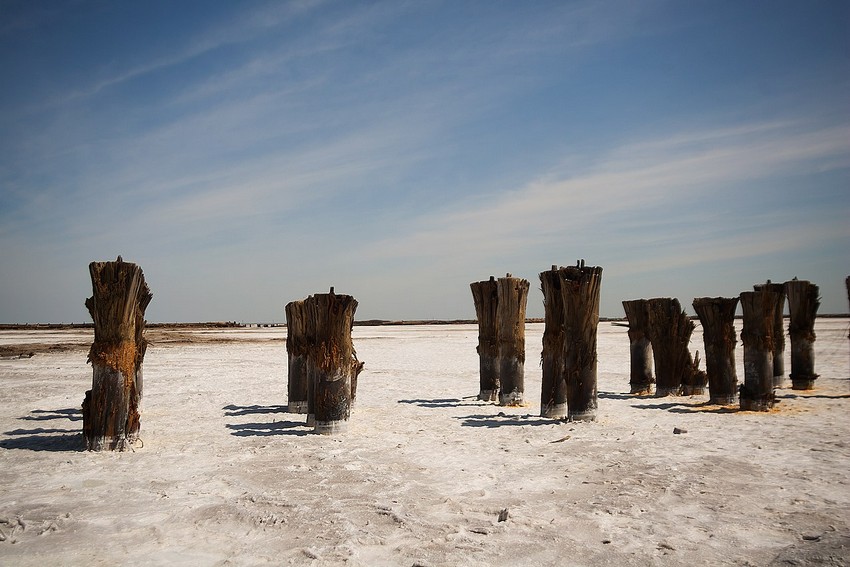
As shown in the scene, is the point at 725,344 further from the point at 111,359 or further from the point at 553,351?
the point at 111,359

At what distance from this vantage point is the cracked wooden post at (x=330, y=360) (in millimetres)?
8383

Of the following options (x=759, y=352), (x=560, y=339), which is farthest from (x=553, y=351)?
(x=759, y=352)

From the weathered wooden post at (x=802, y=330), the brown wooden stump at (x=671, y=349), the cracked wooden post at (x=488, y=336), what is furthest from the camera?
the weathered wooden post at (x=802, y=330)

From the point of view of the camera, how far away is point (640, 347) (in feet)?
42.0

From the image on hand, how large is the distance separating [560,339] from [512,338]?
1665 mm

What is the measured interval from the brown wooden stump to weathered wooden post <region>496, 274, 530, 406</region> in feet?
9.66

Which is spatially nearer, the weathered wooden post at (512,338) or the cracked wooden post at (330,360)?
the cracked wooden post at (330,360)

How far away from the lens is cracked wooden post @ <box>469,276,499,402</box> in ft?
38.5

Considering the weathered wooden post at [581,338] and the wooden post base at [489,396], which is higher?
the weathered wooden post at [581,338]

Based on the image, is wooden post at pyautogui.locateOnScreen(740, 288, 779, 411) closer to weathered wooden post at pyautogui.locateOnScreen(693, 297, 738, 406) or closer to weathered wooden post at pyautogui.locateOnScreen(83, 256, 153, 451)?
weathered wooden post at pyautogui.locateOnScreen(693, 297, 738, 406)

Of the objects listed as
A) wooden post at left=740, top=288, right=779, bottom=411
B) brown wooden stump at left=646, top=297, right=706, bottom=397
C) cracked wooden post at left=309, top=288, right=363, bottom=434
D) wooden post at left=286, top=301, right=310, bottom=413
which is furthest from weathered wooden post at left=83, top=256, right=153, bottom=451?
brown wooden stump at left=646, top=297, right=706, bottom=397

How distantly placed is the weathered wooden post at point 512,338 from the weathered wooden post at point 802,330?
6211 mm

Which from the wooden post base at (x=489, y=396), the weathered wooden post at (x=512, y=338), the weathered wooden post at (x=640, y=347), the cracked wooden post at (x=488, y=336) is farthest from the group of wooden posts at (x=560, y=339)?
the weathered wooden post at (x=640, y=347)

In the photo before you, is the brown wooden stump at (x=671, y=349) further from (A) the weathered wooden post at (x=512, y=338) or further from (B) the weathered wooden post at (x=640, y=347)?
(A) the weathered wooden post at (x=512, y=338)
